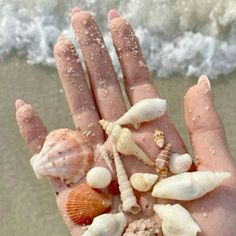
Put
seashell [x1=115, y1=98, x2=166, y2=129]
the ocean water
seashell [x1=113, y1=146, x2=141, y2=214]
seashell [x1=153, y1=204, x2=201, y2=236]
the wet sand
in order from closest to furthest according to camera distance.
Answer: seashell [x1=153, y1=204, x2=201, y2=236]
seashell [x1=113, y1=146, x2=141, y2=214]
seashell [x1=115, y1=98, x2=166, y2=129]
the wet sand
the ocean water

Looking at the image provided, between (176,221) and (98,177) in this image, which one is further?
(98,177)

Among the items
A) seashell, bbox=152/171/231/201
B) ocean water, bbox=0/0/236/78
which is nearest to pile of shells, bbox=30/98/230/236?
seashell, bbox=152/171/231/201

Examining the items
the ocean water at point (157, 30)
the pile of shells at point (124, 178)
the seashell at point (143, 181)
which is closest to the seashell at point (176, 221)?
the pile of shells at point (124, 178)

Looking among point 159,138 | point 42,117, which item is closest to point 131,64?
point 159,138

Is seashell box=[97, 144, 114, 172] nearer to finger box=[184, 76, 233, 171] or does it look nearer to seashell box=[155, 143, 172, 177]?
seashell box=[155, 143, 172, 177]

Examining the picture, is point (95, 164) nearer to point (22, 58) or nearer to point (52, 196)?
point (52, 196)

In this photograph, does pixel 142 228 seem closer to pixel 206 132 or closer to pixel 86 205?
pixel 86 205
